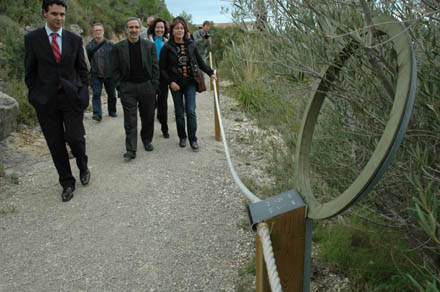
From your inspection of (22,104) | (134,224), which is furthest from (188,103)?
(22,104)

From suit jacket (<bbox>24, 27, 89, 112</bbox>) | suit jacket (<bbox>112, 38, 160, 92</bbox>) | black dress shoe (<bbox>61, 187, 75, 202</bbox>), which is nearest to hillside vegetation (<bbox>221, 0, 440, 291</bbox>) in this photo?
suit jacket (<bbox>24, 27, 89, 112</bbox>)

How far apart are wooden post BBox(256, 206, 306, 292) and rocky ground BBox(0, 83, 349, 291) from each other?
1.03m

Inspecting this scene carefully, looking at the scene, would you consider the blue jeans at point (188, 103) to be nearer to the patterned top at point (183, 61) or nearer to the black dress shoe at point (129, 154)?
the patterned top at point (183, 61)

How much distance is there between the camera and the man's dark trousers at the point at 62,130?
439 cm

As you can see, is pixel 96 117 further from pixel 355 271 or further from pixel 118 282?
pixel 355 271

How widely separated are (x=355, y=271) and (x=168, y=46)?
176 inches

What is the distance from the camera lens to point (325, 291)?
2.72 metres

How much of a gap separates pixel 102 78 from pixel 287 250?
7255 millimetres

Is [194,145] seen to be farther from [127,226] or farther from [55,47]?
→ [55,47]

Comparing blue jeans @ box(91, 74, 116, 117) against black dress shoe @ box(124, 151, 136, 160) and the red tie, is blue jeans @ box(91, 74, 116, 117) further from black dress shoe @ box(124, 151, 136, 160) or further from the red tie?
the red tie

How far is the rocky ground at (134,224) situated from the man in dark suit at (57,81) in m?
0.59

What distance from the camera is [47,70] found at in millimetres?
4254

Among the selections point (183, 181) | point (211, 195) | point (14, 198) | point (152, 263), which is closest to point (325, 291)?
point (152, 263)

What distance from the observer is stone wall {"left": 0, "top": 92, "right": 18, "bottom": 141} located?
6.57 m
